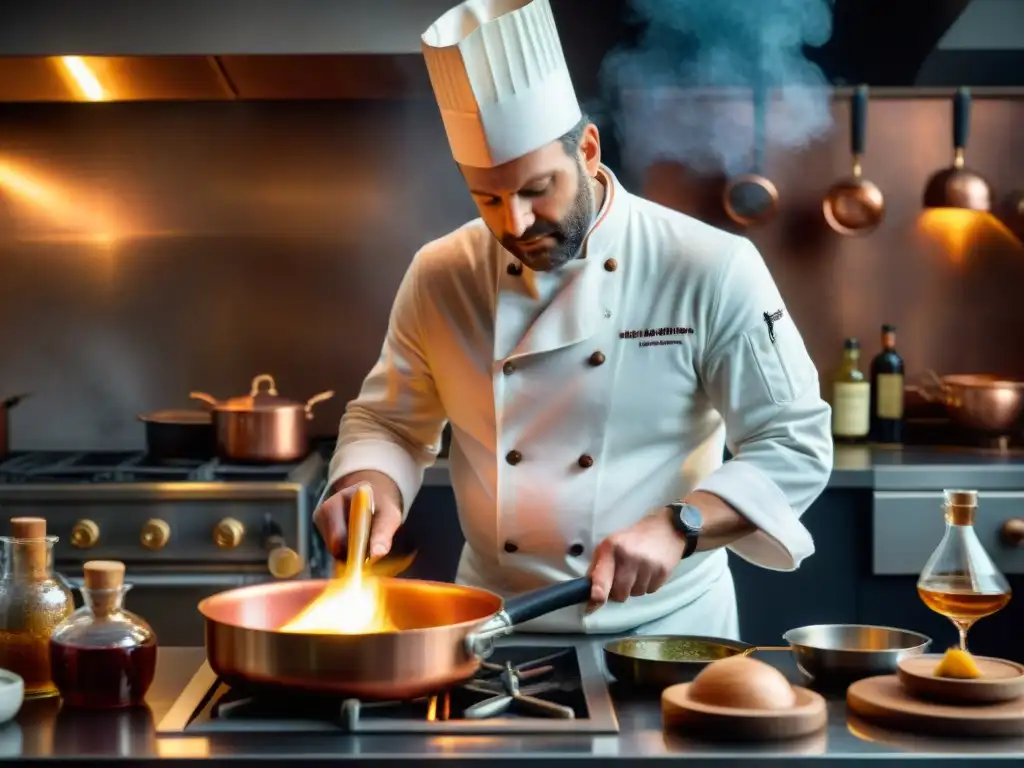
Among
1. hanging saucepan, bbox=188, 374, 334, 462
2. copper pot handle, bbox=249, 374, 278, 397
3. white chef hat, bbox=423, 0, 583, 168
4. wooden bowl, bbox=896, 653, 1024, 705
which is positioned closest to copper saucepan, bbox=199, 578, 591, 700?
wooden bowl, bbox=896, 653, 1024, 705

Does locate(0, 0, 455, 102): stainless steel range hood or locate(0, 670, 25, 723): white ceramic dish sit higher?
locate(0, 0, 455, 102): stainless steel range hood

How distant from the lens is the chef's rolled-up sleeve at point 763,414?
5.67 feet

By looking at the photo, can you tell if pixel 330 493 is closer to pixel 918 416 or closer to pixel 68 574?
pixel 68 574

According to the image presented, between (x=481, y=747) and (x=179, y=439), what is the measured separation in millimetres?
2092

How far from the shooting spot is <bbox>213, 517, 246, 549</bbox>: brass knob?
2.84m

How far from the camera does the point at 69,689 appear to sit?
4.57 ft

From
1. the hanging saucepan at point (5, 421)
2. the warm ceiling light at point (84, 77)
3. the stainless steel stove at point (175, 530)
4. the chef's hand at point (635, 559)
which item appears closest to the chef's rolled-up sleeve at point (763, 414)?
the chef's hand at point (635, 559)

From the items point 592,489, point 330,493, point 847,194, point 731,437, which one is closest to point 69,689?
point 330,493

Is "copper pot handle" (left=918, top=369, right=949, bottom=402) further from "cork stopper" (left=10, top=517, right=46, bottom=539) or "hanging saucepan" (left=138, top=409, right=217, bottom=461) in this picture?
"cork stopper" (left=10, top=517, right=46, bottom=539)

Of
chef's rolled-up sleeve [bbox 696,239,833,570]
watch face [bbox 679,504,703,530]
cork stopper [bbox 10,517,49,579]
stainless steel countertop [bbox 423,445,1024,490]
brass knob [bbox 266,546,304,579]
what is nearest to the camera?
cork stopper [bbox 10,517,49,579]

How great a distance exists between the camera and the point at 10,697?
4.34 feet

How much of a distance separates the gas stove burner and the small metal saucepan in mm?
46

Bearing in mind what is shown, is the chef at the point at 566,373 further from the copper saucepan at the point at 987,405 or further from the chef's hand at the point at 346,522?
the copper saucepan at the point at 987,405

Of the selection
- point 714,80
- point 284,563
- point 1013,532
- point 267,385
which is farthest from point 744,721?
point 267,385
